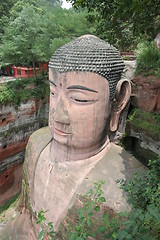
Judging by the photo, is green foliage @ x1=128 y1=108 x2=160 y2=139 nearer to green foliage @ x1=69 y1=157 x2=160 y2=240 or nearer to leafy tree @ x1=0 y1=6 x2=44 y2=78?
green foliage @ x1=69 y1=157 x2=160 y2=240

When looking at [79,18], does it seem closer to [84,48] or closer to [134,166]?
[84,48]

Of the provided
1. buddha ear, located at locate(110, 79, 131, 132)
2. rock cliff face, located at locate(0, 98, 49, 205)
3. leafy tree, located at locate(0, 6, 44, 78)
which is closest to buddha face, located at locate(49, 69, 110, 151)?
buddha ear, located at locate(110, 79, 131, 132)

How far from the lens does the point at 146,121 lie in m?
5.08

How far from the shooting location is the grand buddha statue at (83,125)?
2.36 meters

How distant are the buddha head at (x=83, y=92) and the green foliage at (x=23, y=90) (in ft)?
19.5

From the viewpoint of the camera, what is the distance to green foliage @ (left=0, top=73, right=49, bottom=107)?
8047 mm

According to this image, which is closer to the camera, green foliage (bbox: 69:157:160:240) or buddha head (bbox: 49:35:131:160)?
green foliage (bbox: 69:157:160:240)

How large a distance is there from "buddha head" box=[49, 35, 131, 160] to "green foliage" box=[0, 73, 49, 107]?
5939 mm

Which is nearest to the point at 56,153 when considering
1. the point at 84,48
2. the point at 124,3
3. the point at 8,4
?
the point at 84,48

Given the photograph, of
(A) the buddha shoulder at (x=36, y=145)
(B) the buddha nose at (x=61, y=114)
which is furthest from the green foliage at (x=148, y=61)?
(B) the buddha nose at (x=61, y=114)

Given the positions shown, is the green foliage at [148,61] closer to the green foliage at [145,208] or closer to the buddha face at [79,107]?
the buddha face at [79,107]

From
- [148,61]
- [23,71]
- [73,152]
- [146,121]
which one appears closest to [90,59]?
[73,152]

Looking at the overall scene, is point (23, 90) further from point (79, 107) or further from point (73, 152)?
point (79, 107)

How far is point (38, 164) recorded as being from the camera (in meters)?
3.03
